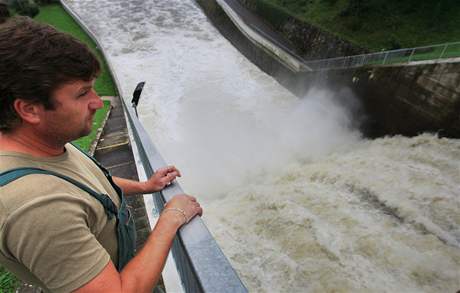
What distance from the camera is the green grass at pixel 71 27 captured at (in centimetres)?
1485

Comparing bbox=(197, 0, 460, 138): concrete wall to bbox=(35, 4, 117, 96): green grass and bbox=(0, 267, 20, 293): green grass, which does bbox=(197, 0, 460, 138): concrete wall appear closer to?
bbox=(35, 4, 117, 96): green grass

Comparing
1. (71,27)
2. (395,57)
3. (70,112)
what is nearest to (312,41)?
(395,57)

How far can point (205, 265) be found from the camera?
3.28 ft

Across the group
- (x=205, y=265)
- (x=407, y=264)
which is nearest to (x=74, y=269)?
(x=205, y=265)

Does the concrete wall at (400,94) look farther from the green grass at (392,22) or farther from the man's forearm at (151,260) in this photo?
the man's forearm at (151,260)

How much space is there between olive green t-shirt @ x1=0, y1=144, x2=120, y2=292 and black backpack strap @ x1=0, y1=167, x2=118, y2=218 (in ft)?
0.06

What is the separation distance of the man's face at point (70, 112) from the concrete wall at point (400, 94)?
9936 mm

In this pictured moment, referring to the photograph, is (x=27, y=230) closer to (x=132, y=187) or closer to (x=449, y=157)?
(x=132, y=187)

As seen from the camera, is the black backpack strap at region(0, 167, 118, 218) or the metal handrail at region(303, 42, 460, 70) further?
the metal handrail at region(303, 42, 460, 70)

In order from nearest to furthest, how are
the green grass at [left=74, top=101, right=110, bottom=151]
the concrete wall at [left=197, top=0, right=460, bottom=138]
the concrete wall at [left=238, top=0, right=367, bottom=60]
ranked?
the green grass at [left=74, top=101, right=110, bottom=151], the concrete wall at [left=197, top=0, right=460, bottom=138], the concrete wall at [left=238, top=0, right=367, bottom=60]

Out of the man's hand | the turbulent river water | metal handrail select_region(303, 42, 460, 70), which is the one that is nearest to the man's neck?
the man's hand

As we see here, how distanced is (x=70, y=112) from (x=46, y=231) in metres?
0.45

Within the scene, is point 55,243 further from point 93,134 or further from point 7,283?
point 93,134

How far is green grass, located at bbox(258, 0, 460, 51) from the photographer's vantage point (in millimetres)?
11984
